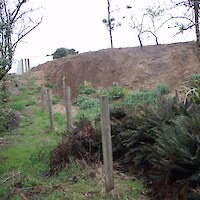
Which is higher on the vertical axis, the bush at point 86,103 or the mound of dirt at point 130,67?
the mound of dirt at point 130,67

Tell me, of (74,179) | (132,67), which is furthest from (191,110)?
(132,67)

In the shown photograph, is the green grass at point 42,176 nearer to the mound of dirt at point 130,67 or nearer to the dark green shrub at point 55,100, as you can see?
the dark green shrub at point 55,100

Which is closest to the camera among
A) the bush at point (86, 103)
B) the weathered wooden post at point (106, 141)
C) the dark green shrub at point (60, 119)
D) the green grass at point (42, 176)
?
the weathered wooden post at point (106, 141)

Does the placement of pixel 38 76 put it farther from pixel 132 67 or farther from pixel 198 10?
pixel 198 10

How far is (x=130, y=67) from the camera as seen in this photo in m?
18.3

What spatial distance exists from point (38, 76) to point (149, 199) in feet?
51.8

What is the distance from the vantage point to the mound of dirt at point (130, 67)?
1670cm

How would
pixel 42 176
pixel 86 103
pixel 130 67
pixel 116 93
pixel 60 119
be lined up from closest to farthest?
pixel 42 176, pixel 60 119, pixel 86 103, pixel 116 93, pixel 130 67

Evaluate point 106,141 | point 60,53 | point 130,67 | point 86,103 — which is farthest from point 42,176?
point 60,53

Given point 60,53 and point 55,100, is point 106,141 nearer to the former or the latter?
point 55,100

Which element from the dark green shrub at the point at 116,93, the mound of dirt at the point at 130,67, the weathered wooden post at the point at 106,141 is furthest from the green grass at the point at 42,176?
the mound of dirt at the point at 130,67

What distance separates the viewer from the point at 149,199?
3.94 m

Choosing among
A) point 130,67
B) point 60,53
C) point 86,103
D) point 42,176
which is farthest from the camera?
point 60,53

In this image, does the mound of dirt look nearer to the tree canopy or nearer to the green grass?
the tree canopy
